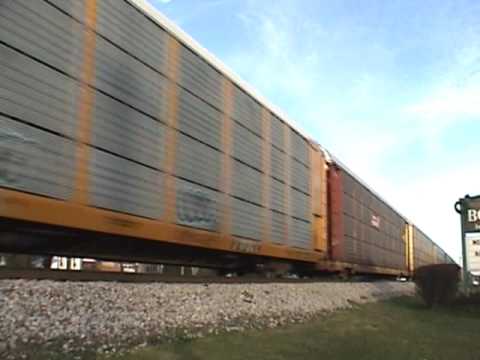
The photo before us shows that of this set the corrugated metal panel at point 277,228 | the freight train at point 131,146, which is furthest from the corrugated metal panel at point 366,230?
the freight train at point 131,146

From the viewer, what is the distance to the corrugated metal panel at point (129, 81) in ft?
31.0

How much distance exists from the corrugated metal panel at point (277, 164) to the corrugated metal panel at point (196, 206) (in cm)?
374

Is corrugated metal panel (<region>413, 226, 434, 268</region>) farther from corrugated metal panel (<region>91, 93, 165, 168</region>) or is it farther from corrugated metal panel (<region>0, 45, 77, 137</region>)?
corrugated metal panel (<region>0, 45, 77, 137</region>)

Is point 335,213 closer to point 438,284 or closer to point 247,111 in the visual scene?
point 438,284

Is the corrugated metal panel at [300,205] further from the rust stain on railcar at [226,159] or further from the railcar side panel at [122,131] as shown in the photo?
the rust stain on railcar at [226,159]

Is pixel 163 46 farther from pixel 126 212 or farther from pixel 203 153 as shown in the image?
pixel 126 212

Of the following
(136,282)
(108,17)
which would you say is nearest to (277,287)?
(136,282)

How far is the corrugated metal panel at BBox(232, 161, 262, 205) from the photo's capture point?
13.8 m

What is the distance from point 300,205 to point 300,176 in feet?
2.96

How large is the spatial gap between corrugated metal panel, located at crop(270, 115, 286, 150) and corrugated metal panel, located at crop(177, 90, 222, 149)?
11.6 ft

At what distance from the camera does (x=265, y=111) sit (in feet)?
53.0

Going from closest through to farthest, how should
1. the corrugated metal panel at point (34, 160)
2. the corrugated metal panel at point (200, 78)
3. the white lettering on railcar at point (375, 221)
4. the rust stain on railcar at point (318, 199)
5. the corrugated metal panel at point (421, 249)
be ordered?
the corrugated metal panel at point (34, 160)
the corrugated metal panel at point (200, 78)
the rust stain on railcar at point (318, 199)
the white lettering on railcar at point (375, 221)
the corrugated metal panel at point (421, 249)

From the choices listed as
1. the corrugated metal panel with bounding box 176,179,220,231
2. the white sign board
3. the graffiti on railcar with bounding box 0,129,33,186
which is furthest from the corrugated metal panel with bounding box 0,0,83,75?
the white sign board

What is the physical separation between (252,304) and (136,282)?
6.84 feet
